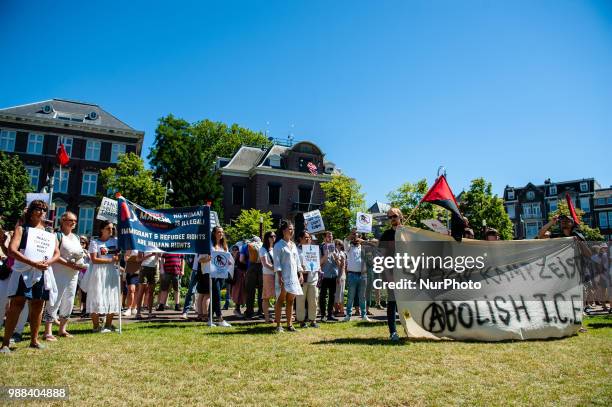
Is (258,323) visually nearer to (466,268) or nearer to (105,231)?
(105,231)

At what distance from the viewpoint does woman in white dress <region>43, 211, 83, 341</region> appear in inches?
273

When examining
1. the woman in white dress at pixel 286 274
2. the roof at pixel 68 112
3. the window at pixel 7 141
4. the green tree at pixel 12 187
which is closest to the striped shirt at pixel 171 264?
the woman in white dress at pixel 286 274

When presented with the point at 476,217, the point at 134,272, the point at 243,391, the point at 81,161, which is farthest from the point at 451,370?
the point at 81,161

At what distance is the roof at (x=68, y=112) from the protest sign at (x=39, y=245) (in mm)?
44133

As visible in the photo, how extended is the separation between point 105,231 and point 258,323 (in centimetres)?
393

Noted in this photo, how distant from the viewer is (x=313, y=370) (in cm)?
493

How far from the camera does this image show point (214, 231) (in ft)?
32.8

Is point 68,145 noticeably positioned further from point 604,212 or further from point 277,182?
point 604,212

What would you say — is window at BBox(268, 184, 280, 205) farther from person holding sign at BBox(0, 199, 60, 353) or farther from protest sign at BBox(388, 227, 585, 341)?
person holding sign at BBox(0, 199, 60, 353)

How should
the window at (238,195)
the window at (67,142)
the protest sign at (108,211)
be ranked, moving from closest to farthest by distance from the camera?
the protest sign at (108,211) → the window at (67,142) → the window at (238,195)

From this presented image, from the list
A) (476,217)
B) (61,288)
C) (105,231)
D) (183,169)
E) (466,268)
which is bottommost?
(61,288)

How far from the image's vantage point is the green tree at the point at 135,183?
36.8m

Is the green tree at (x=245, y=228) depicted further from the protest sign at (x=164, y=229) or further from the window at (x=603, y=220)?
the window at (x=603, y=220)

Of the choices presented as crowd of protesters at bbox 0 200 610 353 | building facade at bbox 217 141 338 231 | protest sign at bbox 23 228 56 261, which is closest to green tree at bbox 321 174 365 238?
building facade at bbox 217 141 338 231
